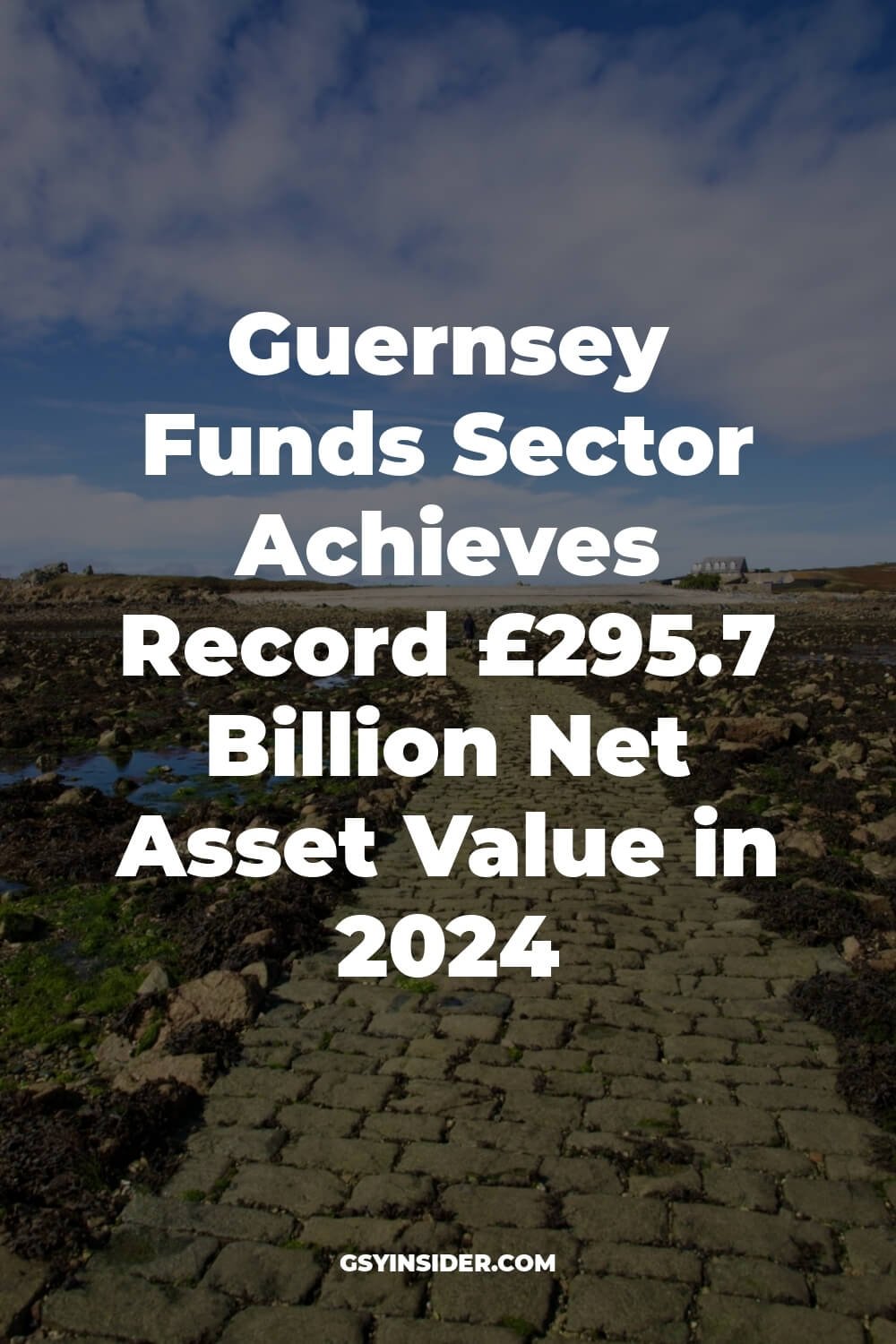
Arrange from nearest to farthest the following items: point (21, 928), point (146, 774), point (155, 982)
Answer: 1. point (155, 982)
2. point (21, 928)
3. point (146, 774)

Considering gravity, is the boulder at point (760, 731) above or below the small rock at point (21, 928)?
above

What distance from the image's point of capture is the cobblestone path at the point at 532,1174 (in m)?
4.34

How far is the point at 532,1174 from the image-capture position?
5.32 meters

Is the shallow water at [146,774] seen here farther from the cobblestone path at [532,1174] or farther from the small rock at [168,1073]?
the small rock at [168,1073]

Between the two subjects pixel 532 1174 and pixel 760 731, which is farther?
pixel 760 731

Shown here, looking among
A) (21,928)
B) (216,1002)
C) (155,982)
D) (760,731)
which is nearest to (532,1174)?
(216,1002)

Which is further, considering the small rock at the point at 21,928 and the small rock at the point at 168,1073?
the small rock at the point at 21,928

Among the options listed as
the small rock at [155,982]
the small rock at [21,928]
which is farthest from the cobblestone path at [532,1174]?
the small rock at [21,928]

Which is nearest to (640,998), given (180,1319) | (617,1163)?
(617,1163)

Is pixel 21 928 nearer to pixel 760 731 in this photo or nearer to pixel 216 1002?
pixel 216 1002

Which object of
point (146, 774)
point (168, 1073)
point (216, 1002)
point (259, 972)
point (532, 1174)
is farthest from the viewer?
point (146, 774)

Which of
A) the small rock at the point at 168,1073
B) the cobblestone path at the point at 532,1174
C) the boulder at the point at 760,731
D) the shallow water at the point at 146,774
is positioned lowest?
the cobblestone path at the point at 532,1174

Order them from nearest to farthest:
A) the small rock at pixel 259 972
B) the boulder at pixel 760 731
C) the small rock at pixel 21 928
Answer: the small rock at pixel 259 972 → the small rock at pixel 21 928 → the boulder at pixel 760 731

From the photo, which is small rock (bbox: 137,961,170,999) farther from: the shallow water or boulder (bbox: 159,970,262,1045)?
the shallow water
